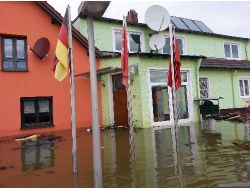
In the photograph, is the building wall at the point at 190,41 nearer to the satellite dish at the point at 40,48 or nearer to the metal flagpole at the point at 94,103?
the satellite dish at the point at 40,48

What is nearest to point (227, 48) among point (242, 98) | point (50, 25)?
point (242, 98)

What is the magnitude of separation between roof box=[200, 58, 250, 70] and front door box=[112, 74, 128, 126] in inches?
260

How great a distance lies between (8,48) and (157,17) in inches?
310

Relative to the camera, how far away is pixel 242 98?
22.8m

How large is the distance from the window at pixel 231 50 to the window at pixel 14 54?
16.3 metres

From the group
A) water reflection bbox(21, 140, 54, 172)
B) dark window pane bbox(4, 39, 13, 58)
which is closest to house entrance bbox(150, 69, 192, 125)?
water reflection bbox(21, 140, 54, 172)

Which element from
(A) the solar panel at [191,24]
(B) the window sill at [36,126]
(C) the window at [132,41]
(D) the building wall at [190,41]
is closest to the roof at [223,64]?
(D) the building wall at [190,41]

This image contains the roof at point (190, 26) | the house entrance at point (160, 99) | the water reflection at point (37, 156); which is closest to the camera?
the water reflection at point (37, 156)

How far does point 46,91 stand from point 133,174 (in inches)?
402

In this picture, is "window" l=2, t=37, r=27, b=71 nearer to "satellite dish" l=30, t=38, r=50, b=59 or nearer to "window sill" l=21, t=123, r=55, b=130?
"satellite dish" l=30, t=38, r=50, b=59

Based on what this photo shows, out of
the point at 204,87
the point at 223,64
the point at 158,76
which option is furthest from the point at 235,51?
the point at 158,76

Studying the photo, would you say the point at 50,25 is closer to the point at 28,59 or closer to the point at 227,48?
the point at 28,59

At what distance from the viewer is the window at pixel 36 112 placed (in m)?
14.6

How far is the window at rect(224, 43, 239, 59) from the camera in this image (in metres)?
24.7
